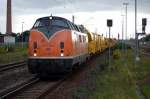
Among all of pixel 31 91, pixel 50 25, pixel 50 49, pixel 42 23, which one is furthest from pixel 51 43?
pixel 31 91

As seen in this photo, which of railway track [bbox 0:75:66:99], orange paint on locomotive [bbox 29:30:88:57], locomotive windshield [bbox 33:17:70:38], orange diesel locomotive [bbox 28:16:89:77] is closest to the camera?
railway track [bbox 0:75:66:99]

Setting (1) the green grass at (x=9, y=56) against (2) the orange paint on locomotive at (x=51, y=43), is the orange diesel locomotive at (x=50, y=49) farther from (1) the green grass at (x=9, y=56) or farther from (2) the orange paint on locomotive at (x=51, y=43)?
(1) the green grass at (x=9, y=56)

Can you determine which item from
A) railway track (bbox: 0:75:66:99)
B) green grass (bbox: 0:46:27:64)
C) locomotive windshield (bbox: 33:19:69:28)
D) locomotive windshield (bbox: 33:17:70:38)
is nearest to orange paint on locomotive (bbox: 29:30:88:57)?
locomotive windshield (bbox: 33:17:70:38)

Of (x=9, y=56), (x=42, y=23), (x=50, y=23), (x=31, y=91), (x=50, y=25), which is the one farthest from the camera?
(x=9, y=56)

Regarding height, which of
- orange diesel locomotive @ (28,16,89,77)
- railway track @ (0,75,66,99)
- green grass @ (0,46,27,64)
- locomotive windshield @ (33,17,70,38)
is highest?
locomotive windshield @ (33,17,70,38)

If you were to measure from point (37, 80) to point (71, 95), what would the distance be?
588 cm

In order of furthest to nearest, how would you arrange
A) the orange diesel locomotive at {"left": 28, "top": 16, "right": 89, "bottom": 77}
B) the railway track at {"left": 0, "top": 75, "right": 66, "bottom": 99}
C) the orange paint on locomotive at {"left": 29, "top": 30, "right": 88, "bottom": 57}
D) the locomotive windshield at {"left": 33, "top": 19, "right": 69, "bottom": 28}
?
the locomotive windshield at {"left": 33, "top": 19, "right": 69, "bottom": 28} → the orange paint on locomotive at {"left": 29, "top": 30, "right": 88, "bottom": 57} → the orange diesel locomotive at {"left": 28, "top": 16, "right": 89, "bottom": 77} → the railway track at {"left": 0, "top": 75, "right": 66, "bottom": 99}

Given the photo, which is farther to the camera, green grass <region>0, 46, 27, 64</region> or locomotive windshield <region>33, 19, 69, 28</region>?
green grass <region>0, 46, 27, 64</region>

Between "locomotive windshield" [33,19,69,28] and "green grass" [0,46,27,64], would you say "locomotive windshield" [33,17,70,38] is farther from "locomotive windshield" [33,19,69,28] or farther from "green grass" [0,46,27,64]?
"green grass" [0,46,27,64]

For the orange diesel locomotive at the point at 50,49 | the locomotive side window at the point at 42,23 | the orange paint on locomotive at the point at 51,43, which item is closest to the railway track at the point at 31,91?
the orange diesel locomotive at the point at 50,49

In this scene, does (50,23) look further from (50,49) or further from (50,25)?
(50,49)

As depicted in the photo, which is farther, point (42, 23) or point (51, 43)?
point (42, 23)

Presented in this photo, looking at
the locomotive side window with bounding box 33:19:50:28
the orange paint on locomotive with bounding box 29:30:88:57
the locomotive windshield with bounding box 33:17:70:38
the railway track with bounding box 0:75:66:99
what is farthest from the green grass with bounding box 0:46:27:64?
the railway track with bounding box 0:75:66:99

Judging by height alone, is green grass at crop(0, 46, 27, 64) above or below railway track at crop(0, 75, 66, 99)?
above
